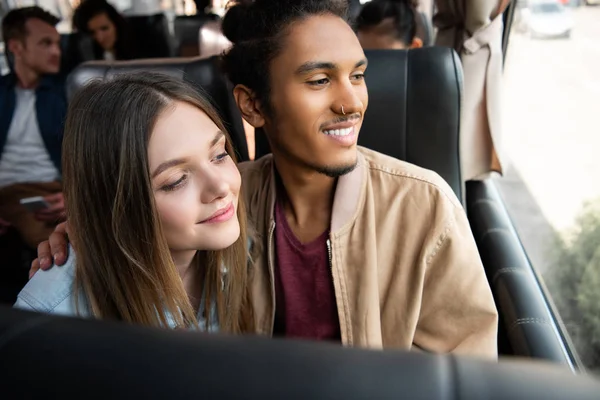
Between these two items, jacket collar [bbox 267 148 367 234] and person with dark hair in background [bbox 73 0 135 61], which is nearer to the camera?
jacket collar [bbox 267 148 367 234]

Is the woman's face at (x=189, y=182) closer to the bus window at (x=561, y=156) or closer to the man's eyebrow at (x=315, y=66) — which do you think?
the man's eyebrow at (x=315, y=66)

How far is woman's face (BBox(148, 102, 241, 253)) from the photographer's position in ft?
2.89

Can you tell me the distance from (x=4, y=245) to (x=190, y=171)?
1.52 m

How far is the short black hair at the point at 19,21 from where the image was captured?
8.29 feet

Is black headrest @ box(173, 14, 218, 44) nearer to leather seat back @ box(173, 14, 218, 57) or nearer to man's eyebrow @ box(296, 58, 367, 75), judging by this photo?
leather seat back @ box(173, 14, 218, 57)

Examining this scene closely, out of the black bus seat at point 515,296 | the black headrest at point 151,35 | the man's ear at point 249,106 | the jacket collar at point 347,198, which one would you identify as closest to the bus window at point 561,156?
the black bus seat at point 515,296

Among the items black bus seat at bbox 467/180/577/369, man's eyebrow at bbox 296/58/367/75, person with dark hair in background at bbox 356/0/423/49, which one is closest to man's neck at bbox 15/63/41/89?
person with dark hair in background at bbox 356/0/423/49

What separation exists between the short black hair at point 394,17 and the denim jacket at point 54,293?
5.88 feet

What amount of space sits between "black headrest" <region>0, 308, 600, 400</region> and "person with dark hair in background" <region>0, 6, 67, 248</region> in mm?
1962

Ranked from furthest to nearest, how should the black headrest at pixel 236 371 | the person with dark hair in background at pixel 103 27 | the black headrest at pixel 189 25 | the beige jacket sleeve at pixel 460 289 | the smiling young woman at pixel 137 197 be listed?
the black headrest at pixel 189 25, the person with dark hair in background at pixel 103 27, the beige jacket sleeve at pixel 460 289, the smiling young woman at pixel 137 197, the black headrest at pixel 236 371

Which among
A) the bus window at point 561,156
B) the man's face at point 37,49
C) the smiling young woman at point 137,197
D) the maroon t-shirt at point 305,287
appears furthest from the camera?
the man's face at point 37,49

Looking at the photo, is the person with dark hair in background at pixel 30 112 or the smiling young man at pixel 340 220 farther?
the person with dark hair in background at pixel 30 112

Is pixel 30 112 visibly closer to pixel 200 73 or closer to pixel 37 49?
pixel 37 49

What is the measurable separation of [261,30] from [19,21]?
202 centimetres
